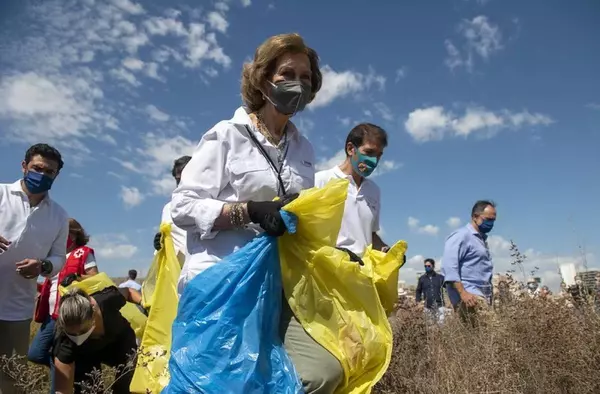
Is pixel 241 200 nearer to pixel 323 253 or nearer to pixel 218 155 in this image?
pixel 218 155

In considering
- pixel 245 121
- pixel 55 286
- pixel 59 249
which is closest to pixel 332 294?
pixel 245 121

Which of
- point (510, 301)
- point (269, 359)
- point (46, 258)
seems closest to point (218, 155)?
point (269, 359)

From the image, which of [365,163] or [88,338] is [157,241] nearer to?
[88,338]

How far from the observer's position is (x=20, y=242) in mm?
3568

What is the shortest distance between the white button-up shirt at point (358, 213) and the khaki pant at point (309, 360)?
4.59ft

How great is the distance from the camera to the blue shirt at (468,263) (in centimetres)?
555

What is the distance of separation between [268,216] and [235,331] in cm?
44

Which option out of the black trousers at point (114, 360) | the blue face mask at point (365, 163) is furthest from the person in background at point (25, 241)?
the blue face mask at point (365, 163)

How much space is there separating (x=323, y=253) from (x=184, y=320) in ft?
1.99

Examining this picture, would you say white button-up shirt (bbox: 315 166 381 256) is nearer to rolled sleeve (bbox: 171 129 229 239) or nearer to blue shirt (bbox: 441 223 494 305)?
rolled sleeve (bbox: 171 129 229 239)

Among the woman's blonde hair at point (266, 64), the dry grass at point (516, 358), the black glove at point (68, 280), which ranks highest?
the woman's blonde hair at point (266, 64)

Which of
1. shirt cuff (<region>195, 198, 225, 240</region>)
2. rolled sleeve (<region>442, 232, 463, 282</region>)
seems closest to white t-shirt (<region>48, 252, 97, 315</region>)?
shirt cuff (<region>195, 198, 225, 240</region>)

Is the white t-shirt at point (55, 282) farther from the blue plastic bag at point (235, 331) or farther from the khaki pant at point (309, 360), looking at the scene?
the khaki pant at point (309, 360)

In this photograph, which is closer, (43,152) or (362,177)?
(43,152)
